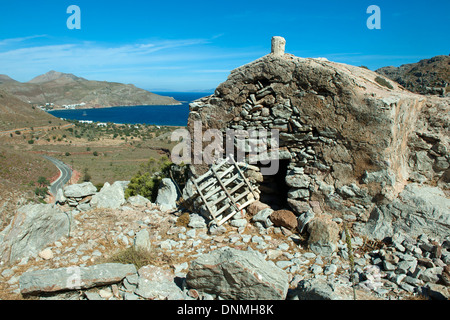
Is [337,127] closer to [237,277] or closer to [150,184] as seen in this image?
[237,277]

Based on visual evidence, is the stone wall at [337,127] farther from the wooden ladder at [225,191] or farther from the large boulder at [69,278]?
the large boulder at [69,278]

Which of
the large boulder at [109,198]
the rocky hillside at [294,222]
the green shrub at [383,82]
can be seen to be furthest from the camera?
the large boulder at [109,198]

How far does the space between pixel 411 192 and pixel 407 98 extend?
2068 millimetres

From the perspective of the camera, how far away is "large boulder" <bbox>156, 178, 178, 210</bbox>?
28.7 ft

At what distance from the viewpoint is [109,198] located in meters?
8.35

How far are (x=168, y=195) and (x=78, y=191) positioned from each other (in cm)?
258

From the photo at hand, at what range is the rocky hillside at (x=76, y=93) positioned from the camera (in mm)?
147500

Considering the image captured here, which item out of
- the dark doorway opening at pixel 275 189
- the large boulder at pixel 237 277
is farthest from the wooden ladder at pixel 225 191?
the large boulder at pixel 237 277

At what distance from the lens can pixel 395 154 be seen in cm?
632

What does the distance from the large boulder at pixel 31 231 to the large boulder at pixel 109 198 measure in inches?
56.8

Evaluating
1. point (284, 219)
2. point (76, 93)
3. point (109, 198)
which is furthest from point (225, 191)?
point (76, 93)

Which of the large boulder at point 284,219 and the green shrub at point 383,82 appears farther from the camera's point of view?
the green shrub at point 383,82

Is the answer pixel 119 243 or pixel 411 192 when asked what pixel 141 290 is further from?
pixel 411 192

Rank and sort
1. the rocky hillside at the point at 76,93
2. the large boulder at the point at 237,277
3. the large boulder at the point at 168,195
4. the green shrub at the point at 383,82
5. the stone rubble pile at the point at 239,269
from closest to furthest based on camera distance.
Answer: the large boulder at the point at 237,277 → the stone rubble pile at the point at 239,269 → the green shrub at the point at 383,82 → the large boulder at the point at 168,195 → the rocky hillside at the point at 76,93
